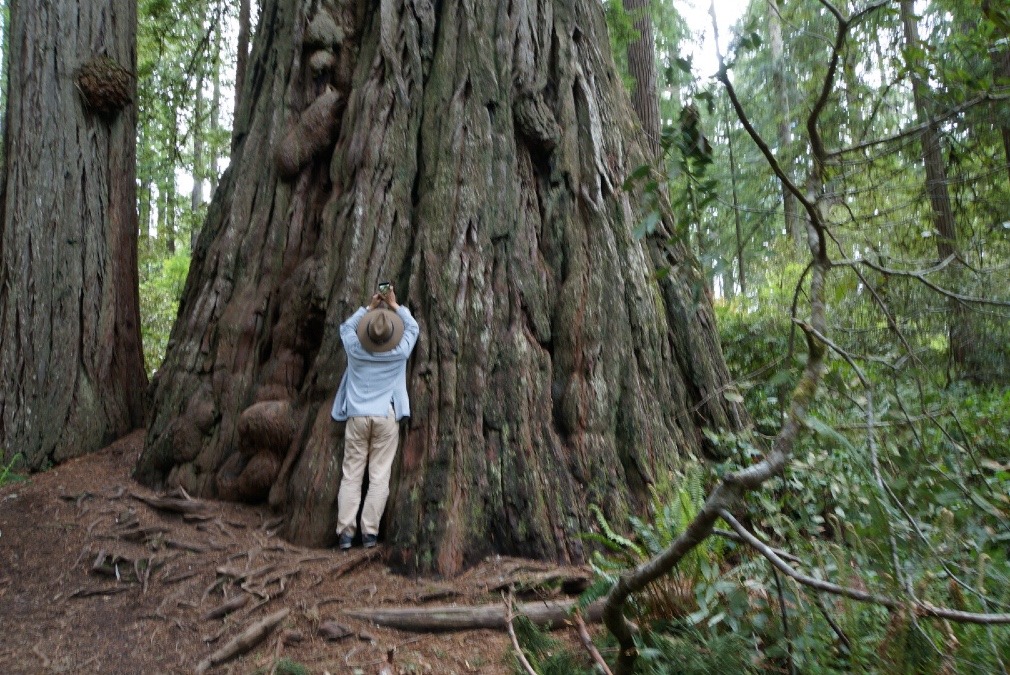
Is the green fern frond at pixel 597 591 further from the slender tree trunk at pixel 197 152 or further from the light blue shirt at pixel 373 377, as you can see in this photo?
the slender tree trunk at pixel 197 152

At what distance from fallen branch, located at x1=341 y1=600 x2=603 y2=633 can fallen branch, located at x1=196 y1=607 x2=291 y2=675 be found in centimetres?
49

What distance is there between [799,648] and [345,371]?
4260 mm

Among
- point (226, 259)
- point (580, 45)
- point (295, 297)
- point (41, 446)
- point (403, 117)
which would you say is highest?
point (580, 45)

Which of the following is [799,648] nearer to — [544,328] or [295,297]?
[544,328]

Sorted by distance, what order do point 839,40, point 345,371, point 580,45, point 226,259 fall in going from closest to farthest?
point 839,40, point 345,371, point 226,259, point 580,45

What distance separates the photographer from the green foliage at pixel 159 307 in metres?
14.4

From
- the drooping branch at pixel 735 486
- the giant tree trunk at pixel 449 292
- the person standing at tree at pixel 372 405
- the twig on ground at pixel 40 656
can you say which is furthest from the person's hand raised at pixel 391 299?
A: the drooping branch at pixel 735 486

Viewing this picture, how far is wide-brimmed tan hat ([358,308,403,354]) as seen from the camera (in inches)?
222

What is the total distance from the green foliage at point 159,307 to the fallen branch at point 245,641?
35.3 feet

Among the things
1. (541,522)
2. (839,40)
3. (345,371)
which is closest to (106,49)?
(345,371)

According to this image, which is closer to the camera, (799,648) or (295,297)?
(799,648)

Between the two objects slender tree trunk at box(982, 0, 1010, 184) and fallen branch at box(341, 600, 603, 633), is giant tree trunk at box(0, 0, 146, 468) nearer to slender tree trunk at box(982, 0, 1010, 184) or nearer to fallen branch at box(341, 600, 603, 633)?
fallen branch at box(341, 600, 603, 633)

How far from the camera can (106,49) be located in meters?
8.21

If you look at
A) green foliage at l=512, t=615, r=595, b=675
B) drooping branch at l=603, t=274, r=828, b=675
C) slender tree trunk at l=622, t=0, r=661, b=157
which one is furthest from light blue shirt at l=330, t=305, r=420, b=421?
slender tree trunk at l=622, t=0, r=661, b=157
